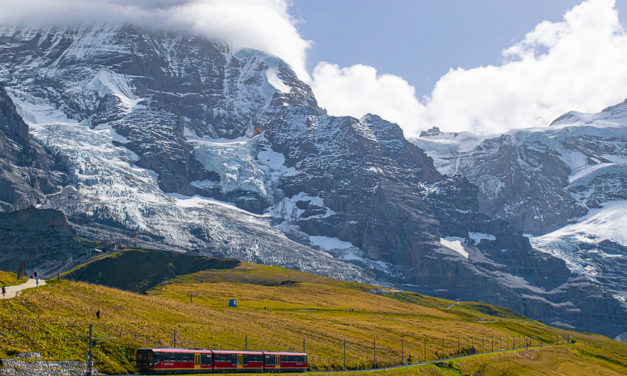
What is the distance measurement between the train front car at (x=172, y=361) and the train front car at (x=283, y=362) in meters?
10.1

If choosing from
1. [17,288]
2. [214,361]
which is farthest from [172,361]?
[17,288]

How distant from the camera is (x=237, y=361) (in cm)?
8106

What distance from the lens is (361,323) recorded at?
509 ft

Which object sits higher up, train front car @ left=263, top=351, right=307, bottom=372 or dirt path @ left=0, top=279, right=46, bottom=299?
dirt path @ left=0, top=279, right=46, bottom=299

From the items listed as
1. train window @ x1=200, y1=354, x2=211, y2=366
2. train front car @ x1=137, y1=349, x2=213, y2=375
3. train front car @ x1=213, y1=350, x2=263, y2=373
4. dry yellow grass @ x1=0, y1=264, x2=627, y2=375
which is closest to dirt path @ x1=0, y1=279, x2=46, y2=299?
dry yellow grass @ x1=0, y1=264, x2=627, y2=375

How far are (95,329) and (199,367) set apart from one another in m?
13.5

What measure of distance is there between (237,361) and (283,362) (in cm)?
784

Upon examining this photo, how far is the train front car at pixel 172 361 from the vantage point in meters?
71.8

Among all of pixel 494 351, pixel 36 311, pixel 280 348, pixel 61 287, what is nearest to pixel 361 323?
pixel 494 351

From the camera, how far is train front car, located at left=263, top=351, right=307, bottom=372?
8550 cm

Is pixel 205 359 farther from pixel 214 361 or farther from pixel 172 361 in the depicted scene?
pixel 172 361

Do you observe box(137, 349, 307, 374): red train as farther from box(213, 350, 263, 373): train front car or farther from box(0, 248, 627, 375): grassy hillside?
box(0, 248, 627, 375): grassy hillside

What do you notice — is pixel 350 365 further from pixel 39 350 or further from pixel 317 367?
pixel 39 350

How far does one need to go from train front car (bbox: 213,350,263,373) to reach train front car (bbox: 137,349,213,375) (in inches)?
56.6
